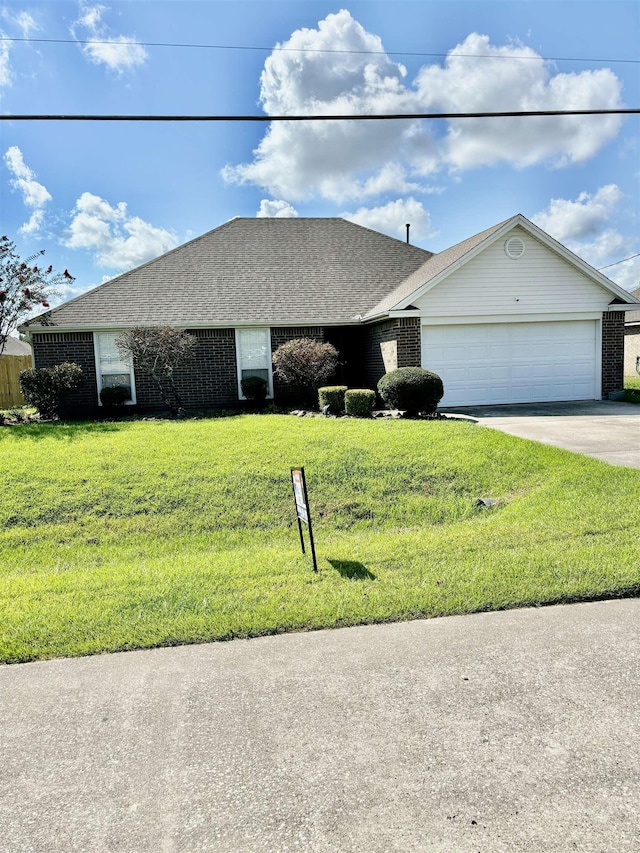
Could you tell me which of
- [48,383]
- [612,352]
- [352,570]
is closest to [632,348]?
[612,352]

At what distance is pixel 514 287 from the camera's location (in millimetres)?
16594

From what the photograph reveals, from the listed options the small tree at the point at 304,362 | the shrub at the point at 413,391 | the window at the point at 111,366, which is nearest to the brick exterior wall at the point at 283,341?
the small tree at the point at 304,362

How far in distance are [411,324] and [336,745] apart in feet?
45.8

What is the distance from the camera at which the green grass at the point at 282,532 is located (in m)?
4.79

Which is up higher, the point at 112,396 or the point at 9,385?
the point at 9,385

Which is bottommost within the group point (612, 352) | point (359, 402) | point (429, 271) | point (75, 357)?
point (359, 402)

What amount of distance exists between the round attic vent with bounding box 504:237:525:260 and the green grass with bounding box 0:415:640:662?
24.3ft

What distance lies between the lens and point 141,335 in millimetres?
15445

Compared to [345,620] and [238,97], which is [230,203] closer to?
[238,97]

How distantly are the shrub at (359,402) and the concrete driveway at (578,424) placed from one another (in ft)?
8.08

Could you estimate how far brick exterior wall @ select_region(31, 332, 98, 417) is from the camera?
650 inches

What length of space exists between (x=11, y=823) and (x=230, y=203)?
19.8 meters

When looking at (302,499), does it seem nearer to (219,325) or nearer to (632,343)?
(219,325)

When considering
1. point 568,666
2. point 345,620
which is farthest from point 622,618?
point 345,620
